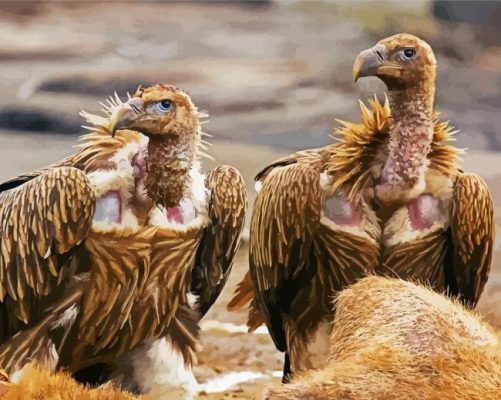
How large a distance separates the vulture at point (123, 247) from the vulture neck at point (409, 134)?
0.53 metres

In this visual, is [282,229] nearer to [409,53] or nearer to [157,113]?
[157,113]

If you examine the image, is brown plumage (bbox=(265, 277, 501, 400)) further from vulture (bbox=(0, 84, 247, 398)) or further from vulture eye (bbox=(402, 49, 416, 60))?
vulture eye (bbox=(402, 49, 416, 60))

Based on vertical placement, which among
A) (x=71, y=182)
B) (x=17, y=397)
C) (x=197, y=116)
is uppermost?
(x=197, y=116)

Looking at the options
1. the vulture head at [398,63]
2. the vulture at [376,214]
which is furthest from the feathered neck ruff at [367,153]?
the vulture head at [398,63]

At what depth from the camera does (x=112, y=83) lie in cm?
274

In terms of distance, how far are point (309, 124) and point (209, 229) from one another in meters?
0.53

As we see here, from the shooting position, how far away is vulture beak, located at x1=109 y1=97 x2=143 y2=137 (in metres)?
2.54

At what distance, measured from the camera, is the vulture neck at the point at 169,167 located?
2607 millimetres

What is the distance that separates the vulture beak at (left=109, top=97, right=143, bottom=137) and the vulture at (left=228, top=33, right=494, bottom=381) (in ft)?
1.71

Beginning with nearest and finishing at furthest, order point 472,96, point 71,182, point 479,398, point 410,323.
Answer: point 479,398
point 410,323
point 71,182
point 472,96

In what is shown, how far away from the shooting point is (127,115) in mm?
2547

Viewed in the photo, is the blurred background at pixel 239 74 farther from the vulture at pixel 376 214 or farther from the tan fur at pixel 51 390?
the tan fur at pixel 51 390

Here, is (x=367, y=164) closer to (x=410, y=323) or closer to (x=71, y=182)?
(x=410, y=323)

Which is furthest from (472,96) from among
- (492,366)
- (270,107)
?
(492,366)
